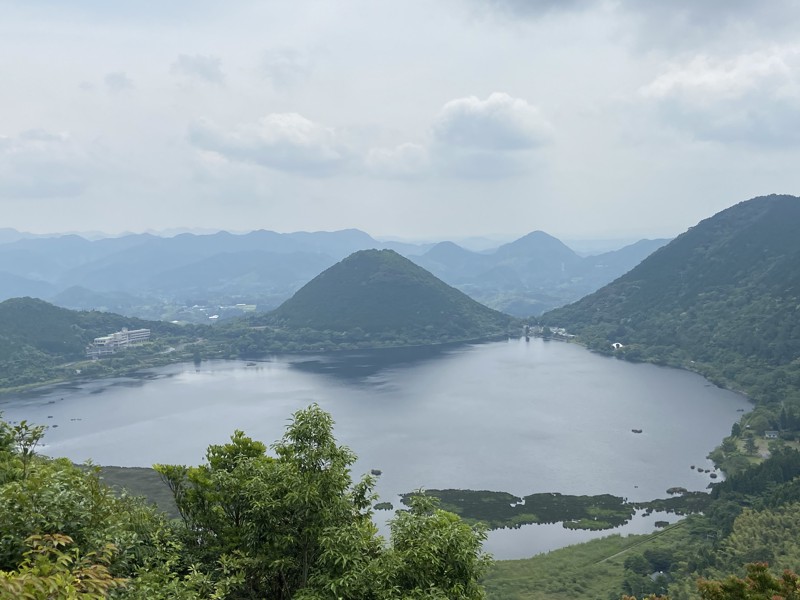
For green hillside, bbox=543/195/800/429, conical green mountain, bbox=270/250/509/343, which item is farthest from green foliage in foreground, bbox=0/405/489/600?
conical green mountain, bbox=270/250/509/343

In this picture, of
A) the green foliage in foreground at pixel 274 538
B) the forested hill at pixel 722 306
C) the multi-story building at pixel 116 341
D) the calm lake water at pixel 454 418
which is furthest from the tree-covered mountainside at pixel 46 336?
the green foliage in foreground at pixel 274 538

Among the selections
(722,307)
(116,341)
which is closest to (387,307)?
(116,341)

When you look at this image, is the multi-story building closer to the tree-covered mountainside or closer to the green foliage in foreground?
the tree-covered mountainside

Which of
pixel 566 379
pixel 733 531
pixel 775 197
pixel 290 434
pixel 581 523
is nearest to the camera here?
pixel 290 434

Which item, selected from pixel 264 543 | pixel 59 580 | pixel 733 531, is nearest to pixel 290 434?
pixel 264 543

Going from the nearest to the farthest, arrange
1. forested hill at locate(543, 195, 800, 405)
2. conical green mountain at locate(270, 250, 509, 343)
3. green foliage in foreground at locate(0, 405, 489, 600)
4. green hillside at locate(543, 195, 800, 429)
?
green foliage in foreground at locate(0, 405, 489, 600) < green hillside at locate(543, 195, 800, 429) < forested hill at locate(543, 195, 800, 405) < conical green mountain at locate(270, 250, 509, 343)

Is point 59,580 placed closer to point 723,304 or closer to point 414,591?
point 414,591
